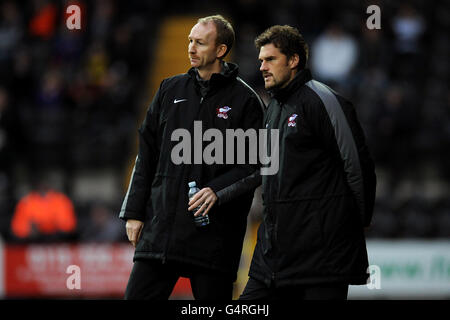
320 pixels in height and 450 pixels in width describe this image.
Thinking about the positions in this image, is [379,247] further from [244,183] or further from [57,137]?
[244,183]

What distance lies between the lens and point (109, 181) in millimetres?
14930

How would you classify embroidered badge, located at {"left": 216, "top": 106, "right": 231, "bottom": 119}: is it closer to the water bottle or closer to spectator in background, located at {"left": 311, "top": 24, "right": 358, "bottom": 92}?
the water bottle

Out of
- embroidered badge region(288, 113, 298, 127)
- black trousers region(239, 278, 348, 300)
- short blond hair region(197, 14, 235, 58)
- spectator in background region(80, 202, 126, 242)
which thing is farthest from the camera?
spectator in background region(80, 202, 126, 242)

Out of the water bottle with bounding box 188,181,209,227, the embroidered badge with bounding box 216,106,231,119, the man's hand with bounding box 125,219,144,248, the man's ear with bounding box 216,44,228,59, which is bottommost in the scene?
the man's hand with bounding box 125,219,144,248

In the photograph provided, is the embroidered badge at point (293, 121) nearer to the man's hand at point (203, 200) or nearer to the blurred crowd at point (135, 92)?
the man's hand at point (203, 200)

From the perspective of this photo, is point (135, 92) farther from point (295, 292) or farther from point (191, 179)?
point (295, 292)

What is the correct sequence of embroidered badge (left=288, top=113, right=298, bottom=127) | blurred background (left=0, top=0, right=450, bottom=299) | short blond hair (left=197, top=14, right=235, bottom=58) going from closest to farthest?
embroidered badge (left=288, top=113, right=298, bottom=127) → short blond hair (left=197, top=14, right=235, bottom=58) → blurred background (left=0, top=0, right=450, bottom=299)

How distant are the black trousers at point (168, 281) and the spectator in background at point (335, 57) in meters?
9.36

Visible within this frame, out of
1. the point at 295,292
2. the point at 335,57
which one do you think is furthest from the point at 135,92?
the point at 295,292

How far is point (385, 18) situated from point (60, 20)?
602 centimetres

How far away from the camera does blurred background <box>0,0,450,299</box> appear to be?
12.9 metres

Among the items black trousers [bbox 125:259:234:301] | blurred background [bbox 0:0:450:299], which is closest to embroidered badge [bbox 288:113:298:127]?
black trousers [bbox 125:259:234:301]

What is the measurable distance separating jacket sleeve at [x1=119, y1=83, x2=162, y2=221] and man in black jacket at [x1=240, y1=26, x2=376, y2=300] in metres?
0.75

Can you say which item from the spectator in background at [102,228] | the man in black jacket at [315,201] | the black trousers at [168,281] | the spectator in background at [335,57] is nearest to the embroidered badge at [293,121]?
the man in black jacket at [315,201]
